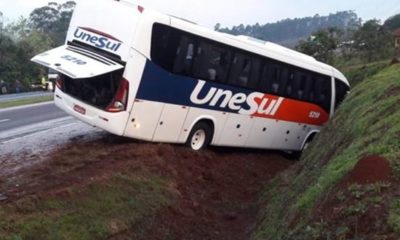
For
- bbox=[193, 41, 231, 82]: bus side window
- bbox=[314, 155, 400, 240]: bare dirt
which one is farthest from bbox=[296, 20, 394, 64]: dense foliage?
bbox=[314, 155, 400, 240]: bare dirt

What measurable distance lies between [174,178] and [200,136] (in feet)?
10.0

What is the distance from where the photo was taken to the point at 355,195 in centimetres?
648

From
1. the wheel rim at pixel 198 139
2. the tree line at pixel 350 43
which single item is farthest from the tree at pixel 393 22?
the wheel rim at pixel 198 139

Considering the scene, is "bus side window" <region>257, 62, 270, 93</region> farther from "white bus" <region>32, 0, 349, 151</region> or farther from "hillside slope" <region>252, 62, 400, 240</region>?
"hillside slope" <region>252, 62, 400, 240</region>

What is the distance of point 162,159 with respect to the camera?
39.0 ft

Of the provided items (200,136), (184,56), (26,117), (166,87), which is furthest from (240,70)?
(26,117)

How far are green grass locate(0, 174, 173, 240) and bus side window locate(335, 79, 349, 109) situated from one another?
1041 centimetres

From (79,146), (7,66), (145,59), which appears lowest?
(7,66)

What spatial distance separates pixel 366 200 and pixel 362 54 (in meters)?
34.3

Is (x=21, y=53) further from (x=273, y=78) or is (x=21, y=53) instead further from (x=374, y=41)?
(x=273, y=78)

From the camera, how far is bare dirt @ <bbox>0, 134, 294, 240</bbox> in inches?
364

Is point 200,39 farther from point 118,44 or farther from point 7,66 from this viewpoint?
point 7,66

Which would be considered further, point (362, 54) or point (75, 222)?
point (362, 54)

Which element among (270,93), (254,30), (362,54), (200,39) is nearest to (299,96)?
(270,93)
